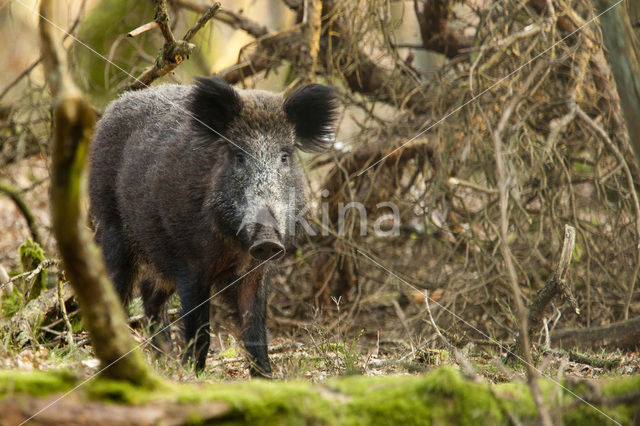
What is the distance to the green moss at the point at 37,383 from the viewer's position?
2.02 m

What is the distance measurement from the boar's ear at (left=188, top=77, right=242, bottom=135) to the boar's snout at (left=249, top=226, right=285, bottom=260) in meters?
1.03

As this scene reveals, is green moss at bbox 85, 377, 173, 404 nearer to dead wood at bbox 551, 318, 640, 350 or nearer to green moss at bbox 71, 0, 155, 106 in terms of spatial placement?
dead wood at bbox 551, 318, 640, 350

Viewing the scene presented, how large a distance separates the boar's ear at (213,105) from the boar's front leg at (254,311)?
119cm

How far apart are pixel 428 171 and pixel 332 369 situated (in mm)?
4071

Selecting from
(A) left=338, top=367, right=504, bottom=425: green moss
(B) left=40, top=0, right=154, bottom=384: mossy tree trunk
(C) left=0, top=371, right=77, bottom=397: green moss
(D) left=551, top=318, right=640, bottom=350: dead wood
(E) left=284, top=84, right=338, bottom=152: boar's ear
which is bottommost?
(D) left=551, top=318, right=640, bottom=350: dead wood

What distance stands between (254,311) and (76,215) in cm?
329

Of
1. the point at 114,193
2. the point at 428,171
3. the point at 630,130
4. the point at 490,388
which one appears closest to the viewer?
the point at 490,388

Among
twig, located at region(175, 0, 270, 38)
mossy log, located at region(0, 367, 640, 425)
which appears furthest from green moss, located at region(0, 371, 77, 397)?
twig, located at region(175, 0, 270, 38)

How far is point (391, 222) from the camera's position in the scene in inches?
323

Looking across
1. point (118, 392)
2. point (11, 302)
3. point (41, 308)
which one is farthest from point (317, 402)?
point (11, 302)

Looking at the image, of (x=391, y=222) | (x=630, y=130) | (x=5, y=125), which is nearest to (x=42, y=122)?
(x=5, y=125)

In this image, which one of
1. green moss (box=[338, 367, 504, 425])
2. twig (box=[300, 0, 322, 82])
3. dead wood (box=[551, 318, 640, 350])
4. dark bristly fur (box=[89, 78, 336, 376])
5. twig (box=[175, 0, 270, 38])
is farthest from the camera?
twig (box=[175, 0, 270, 38])

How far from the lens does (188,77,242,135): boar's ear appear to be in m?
4.99

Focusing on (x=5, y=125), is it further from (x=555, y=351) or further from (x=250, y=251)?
(x=555, y=351)
